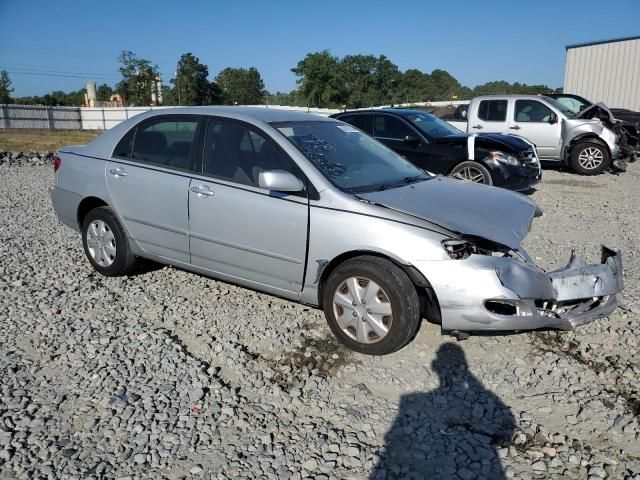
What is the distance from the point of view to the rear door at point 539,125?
12180 mm

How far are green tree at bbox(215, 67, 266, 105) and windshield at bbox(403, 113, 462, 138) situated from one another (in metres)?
78.5

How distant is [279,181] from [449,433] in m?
1.91

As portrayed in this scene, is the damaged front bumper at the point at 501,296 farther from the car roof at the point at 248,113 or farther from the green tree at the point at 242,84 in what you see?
the green tree at the point at 242,84

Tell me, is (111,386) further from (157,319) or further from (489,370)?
(489,370)

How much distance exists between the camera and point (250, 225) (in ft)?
13.0

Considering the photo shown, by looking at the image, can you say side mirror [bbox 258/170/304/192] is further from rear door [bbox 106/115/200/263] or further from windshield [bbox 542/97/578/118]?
windshield [bbox 542/97/578/118]

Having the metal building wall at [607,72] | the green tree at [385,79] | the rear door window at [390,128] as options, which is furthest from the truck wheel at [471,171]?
the green tree at [385,79]

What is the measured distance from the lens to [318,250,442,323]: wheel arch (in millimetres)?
3412

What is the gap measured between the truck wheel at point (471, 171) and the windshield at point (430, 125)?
70 centimetres

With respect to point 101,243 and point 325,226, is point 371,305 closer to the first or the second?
point 325,226

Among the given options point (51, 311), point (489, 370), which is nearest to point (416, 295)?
point (489, 370)

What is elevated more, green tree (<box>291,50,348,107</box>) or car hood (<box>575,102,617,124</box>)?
green tree (<box>291,50,348,107</box>)

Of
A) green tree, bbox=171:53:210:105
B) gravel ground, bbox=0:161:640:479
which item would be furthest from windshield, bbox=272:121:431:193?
green tree, bbox=171:53:210:105

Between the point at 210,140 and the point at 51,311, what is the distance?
6.43 feet
